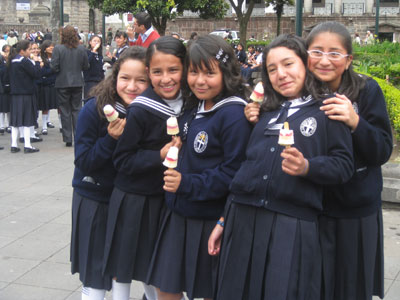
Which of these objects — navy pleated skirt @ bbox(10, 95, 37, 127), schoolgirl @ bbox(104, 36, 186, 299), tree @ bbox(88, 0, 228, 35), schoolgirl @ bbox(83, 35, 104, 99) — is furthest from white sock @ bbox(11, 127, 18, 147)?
tree @ bbox(88, 0, 228, 35)

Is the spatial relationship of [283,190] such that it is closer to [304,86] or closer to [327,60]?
[304,86]

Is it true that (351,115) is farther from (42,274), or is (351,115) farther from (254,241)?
(42,274)

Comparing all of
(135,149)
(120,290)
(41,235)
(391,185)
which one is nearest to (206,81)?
(135,149)

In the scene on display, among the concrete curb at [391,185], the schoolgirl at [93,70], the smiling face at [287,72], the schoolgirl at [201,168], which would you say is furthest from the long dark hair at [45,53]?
the smiling face at [287,72]

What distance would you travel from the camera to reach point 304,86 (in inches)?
107

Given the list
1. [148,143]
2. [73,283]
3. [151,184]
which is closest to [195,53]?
[148,143]

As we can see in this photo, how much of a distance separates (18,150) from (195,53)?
25.3 feet

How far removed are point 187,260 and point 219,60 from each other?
1.03 m

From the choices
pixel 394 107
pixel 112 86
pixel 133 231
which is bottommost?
pixel 133 231

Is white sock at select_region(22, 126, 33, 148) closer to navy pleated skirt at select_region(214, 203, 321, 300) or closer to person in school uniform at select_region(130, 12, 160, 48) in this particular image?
Answer: person in school uniform at select_region(130, 12, 160, 48)

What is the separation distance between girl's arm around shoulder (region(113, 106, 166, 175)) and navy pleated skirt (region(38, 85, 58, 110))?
28.1 feet

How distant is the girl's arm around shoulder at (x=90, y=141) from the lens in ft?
10.3

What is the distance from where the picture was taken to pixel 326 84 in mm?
2787

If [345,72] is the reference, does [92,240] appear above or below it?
below
